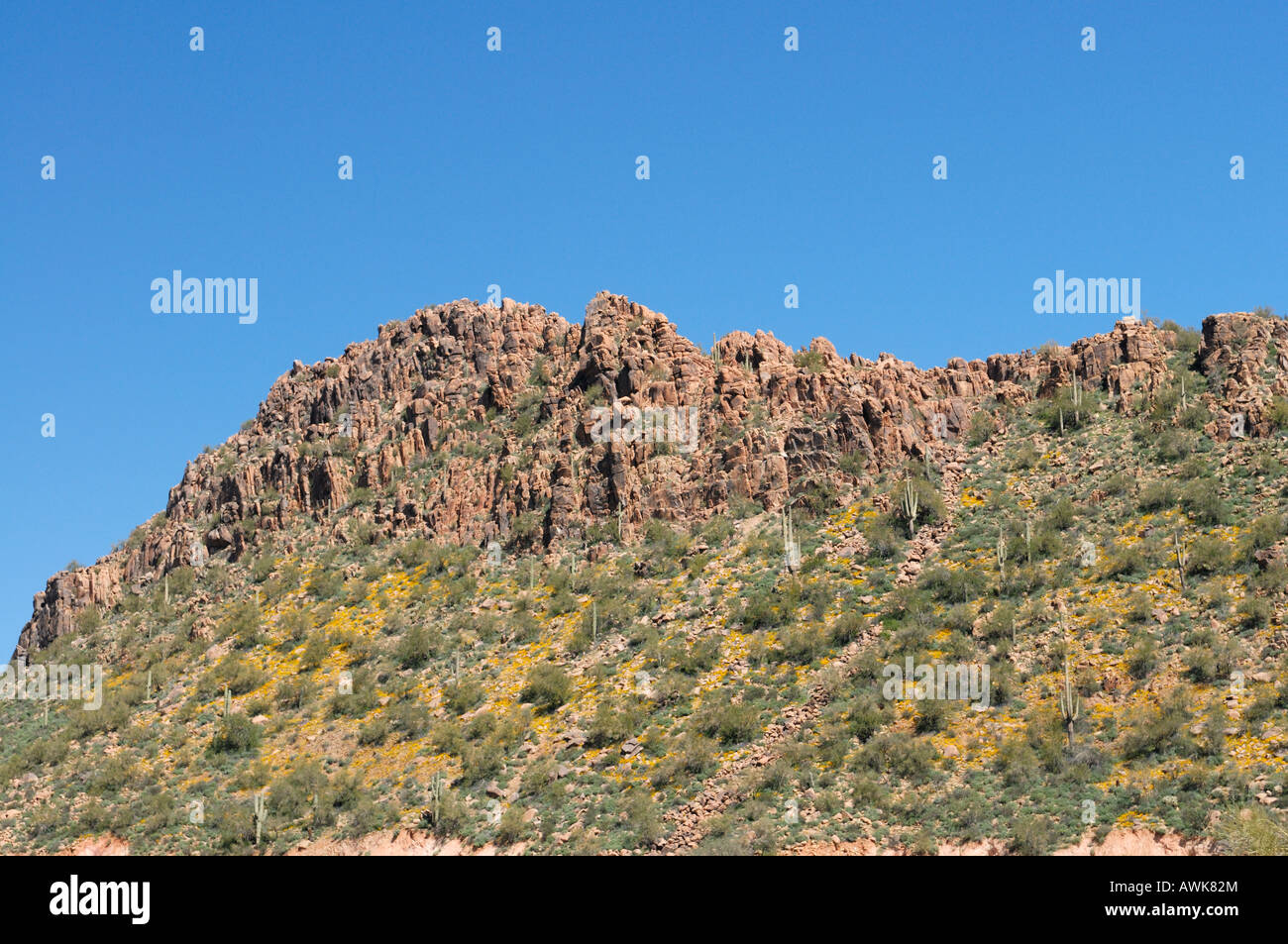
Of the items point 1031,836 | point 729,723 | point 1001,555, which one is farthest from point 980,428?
point 1031,836

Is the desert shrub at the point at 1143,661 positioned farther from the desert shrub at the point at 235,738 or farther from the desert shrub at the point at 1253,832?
the desert shrub at the point at 235,738

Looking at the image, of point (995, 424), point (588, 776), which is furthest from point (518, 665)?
point (995, 424)

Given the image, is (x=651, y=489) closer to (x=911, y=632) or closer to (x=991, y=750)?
(x=911, y=632)

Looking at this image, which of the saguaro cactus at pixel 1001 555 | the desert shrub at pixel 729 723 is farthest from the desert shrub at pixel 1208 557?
the desert shrub at pixel 729 723

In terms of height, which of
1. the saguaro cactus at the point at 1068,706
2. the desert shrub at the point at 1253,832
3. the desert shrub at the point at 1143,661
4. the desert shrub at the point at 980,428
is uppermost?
the desert shrub at the point at 980,428

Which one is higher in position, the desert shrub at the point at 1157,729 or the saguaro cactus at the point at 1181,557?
the saguaro cactus at the point at 1181,557

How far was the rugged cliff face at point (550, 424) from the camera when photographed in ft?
206

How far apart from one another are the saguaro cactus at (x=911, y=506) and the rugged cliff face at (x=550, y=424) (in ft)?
11.3

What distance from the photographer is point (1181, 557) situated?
50.4 meters

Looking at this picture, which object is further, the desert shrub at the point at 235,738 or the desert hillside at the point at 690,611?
the desert shrub at the point at 235,738

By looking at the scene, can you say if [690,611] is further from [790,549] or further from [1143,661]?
[1143,661]

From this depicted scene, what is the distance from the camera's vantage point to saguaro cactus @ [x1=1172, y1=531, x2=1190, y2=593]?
49.9 m
